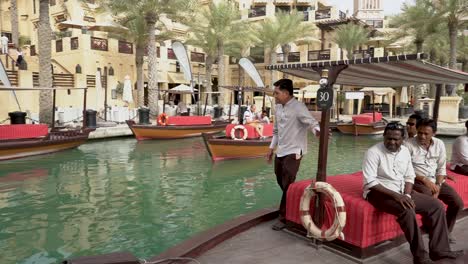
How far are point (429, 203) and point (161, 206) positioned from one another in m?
5.42

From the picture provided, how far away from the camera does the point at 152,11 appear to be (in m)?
23.2

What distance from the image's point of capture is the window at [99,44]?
94.7ft

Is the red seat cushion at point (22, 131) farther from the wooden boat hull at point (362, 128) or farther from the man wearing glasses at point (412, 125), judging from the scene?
the wooden boat hull at point (362, 128)

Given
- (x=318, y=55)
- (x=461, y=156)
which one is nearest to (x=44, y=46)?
(x=461, y=156)

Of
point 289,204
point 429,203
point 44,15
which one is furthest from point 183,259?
point 44,15

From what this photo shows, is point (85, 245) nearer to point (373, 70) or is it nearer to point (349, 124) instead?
point (373, 70)

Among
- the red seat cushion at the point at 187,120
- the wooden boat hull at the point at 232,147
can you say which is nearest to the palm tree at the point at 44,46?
the red seat cushion at the point at 187,120

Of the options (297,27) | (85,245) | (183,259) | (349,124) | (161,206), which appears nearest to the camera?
(183,259)

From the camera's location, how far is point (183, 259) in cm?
385

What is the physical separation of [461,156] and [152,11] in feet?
67.9

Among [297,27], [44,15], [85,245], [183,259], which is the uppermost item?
[297,27]

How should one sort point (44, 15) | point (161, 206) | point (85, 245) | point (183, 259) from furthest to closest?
point (44, 15)
point (161, 206)
point (85, 245)
point (183, 259)

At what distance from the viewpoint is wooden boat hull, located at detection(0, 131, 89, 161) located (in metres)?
12.9

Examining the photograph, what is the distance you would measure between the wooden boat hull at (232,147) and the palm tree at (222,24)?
1708 centimetres
